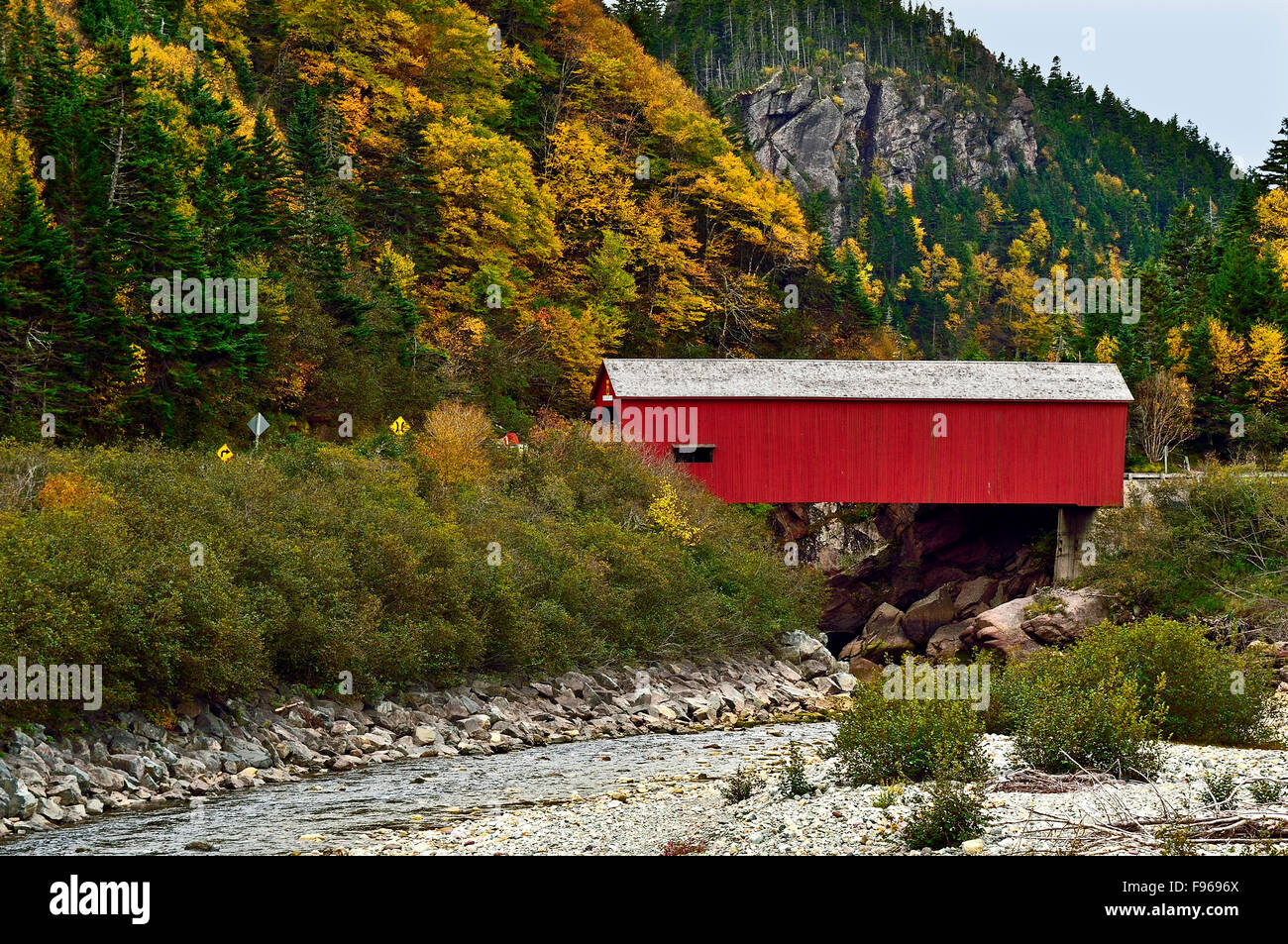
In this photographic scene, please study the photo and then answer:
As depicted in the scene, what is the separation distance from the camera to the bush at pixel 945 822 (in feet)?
39.2

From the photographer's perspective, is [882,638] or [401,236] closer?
[882,638]

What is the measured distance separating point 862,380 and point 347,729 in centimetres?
2143

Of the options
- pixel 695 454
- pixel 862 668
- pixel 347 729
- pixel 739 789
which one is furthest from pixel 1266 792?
pixel 695 454

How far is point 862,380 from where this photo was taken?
128ft

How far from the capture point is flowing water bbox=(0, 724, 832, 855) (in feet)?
48.0

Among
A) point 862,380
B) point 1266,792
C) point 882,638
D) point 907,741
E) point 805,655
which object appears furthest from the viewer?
point 882,638

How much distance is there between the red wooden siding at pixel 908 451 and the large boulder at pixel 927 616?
15.9 feet

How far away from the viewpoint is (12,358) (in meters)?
26.9

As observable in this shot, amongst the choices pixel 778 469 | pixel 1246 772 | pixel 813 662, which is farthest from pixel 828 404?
pixel 1246 772

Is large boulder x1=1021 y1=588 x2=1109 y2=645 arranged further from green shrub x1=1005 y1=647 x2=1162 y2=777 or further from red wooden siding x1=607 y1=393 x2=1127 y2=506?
green shrub x1=1005 y1=647 x2=1162 y2=777

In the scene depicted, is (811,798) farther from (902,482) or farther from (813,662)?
(902,482)

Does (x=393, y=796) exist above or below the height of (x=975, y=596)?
above

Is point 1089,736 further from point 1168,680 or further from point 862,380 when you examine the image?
point 862,380
